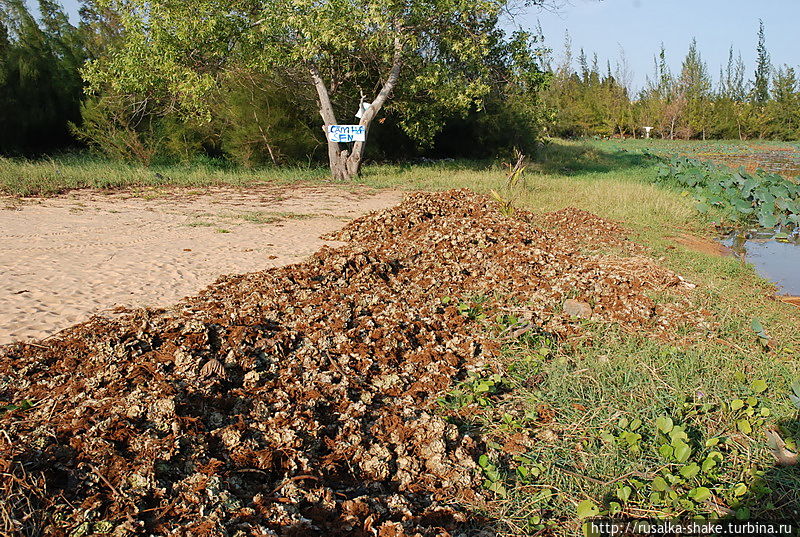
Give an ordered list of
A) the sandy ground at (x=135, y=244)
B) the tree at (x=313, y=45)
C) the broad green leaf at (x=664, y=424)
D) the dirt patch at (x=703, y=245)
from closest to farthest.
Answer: the broad green leaf at (x=664, y=424) → the sandy ground at (x=135, y=244) → the dirt patch at (x=703, y=245) → the tree at (x=313, y=45)

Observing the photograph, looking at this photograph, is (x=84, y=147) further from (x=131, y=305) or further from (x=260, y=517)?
(x=260, y=517)

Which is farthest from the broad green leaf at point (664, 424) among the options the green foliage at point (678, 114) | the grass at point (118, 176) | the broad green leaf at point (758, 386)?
the green foliage at point (678, 114)

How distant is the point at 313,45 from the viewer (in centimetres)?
1109

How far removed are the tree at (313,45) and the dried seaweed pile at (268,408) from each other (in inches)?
298

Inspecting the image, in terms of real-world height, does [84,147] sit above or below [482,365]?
above

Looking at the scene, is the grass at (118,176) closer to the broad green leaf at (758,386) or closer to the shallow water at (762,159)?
the broad green leaf at (758,386)

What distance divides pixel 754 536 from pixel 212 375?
2485 millimetres

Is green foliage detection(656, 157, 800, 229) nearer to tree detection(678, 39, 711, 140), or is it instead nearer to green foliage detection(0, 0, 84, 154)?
green foliage detection(0, 0, 84, 154)

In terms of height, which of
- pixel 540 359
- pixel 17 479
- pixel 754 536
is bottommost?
pixel 754 536

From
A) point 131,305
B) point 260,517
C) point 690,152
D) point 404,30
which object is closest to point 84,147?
point 404,30

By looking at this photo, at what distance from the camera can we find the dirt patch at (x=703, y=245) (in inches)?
301

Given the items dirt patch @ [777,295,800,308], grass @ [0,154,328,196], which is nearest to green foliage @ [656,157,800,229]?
dirt patch @ [777,295,800,308]

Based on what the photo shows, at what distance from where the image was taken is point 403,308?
4.31 m

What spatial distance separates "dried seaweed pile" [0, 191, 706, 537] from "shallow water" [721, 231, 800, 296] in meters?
2.91
